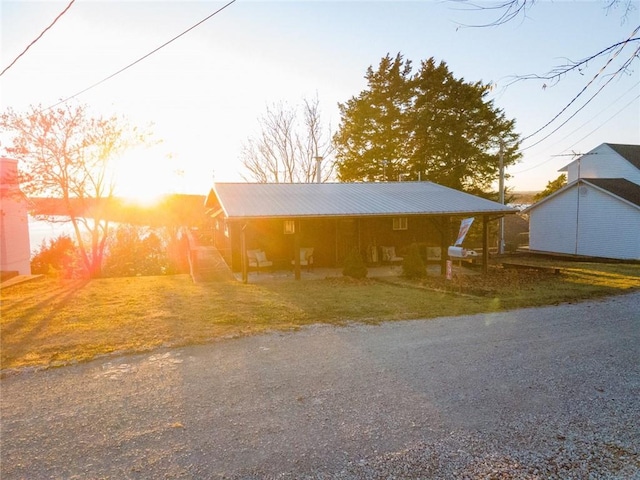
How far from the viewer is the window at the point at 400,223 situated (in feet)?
58.9

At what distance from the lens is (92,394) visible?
4.45 m

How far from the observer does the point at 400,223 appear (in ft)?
59.1

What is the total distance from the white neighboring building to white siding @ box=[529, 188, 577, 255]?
91.5 ft

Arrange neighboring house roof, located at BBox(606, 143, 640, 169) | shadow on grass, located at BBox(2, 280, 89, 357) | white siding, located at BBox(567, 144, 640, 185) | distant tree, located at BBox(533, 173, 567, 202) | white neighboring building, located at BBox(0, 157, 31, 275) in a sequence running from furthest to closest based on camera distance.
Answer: distant tree, located at BBox(533, 173, 567, 202)
neighboring house roof, located at BBox(606, 143, 640, 169)
white siding, located at BBox(567, 144, 640, 185)
white neighboring building, located at BBox(0, 157, 31, 275)
shadow on grass, located at BBox(2, 280, 89, 357)

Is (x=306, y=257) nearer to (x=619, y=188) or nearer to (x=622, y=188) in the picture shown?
(x=619, y=188)

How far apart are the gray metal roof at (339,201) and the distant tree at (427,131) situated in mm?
10208

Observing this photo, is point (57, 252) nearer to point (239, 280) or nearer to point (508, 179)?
point (239, 280)

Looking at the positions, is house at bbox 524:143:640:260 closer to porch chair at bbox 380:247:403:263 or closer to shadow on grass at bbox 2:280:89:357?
porch chair at bbox 380:247:403:263

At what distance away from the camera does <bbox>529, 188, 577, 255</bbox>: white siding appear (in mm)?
23859

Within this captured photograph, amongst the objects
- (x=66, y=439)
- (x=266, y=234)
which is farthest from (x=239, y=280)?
(x=66, y=439)

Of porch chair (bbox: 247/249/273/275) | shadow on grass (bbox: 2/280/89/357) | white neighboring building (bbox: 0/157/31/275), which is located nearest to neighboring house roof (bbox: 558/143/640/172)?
porch chair (bbox: 247/249/273/275)

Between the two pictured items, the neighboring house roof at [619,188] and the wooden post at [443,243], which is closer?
the wooden post at [443,243]

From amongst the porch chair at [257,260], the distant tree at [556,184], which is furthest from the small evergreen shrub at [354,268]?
the distant tree at [556,184]

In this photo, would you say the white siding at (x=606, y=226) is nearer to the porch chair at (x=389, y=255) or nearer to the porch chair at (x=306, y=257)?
the porch chair at (x=389, y=255)
